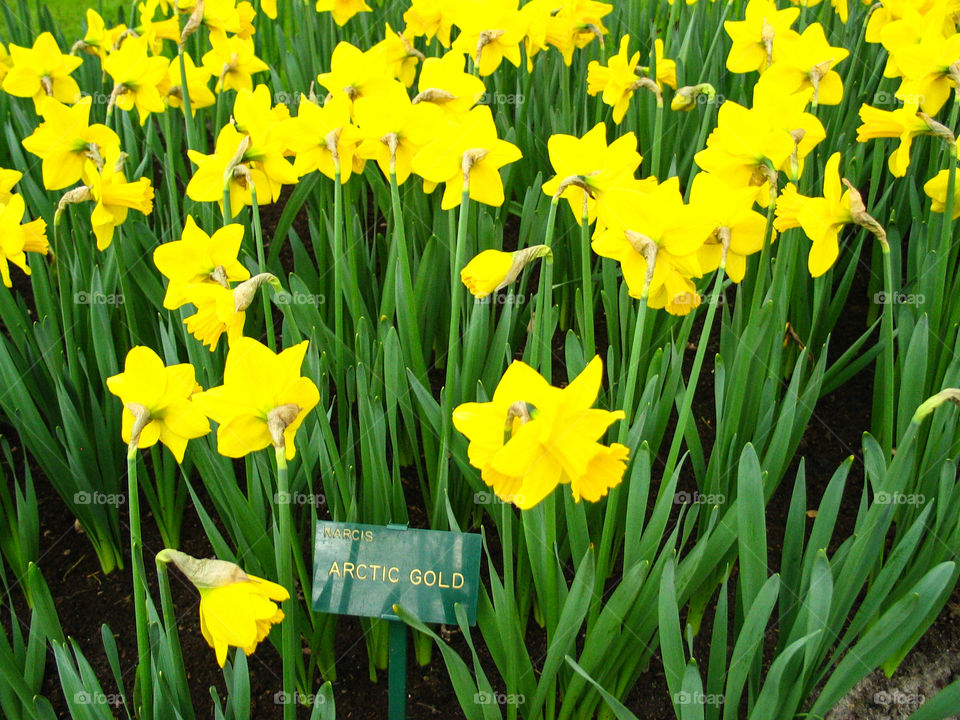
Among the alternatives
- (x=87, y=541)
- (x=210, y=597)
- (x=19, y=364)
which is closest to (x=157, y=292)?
(x=19, y=364)

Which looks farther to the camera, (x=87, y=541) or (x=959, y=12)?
(x=959, y=12)

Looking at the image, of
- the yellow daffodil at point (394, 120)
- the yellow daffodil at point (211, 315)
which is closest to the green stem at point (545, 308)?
the yellow daffodil at point (394, 120)

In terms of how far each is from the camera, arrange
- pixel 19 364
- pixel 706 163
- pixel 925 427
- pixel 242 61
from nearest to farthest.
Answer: pixel 706 163, pixel 925 427, pixel 19 364, pixel 242 61

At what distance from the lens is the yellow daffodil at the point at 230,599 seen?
881 mm

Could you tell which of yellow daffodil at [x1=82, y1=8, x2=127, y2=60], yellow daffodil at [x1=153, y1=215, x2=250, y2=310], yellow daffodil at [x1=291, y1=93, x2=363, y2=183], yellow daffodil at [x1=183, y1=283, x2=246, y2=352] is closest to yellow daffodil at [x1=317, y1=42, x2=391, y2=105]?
yellow daffodil at [x1=291, y1=93, x2=363, y2=183]

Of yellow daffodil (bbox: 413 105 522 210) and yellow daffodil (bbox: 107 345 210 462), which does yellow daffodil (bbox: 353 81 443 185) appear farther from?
yellow daffodil (bbox: 107 345 210 462)

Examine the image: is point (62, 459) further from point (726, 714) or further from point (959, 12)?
point (959, 12)

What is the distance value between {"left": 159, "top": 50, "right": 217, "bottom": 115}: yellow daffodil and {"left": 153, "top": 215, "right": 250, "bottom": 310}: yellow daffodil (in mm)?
968

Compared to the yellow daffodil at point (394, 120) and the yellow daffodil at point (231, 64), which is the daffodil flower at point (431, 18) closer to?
the yellow daffodil at point (231, 64)

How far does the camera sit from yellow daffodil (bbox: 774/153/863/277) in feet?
4.29

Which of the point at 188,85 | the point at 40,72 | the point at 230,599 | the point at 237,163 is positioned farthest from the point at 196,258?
the point at 40,72

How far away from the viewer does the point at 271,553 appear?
1.41 m

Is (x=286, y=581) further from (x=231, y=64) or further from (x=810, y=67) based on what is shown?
(x=231, y=64)

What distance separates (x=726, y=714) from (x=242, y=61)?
6.37ft
